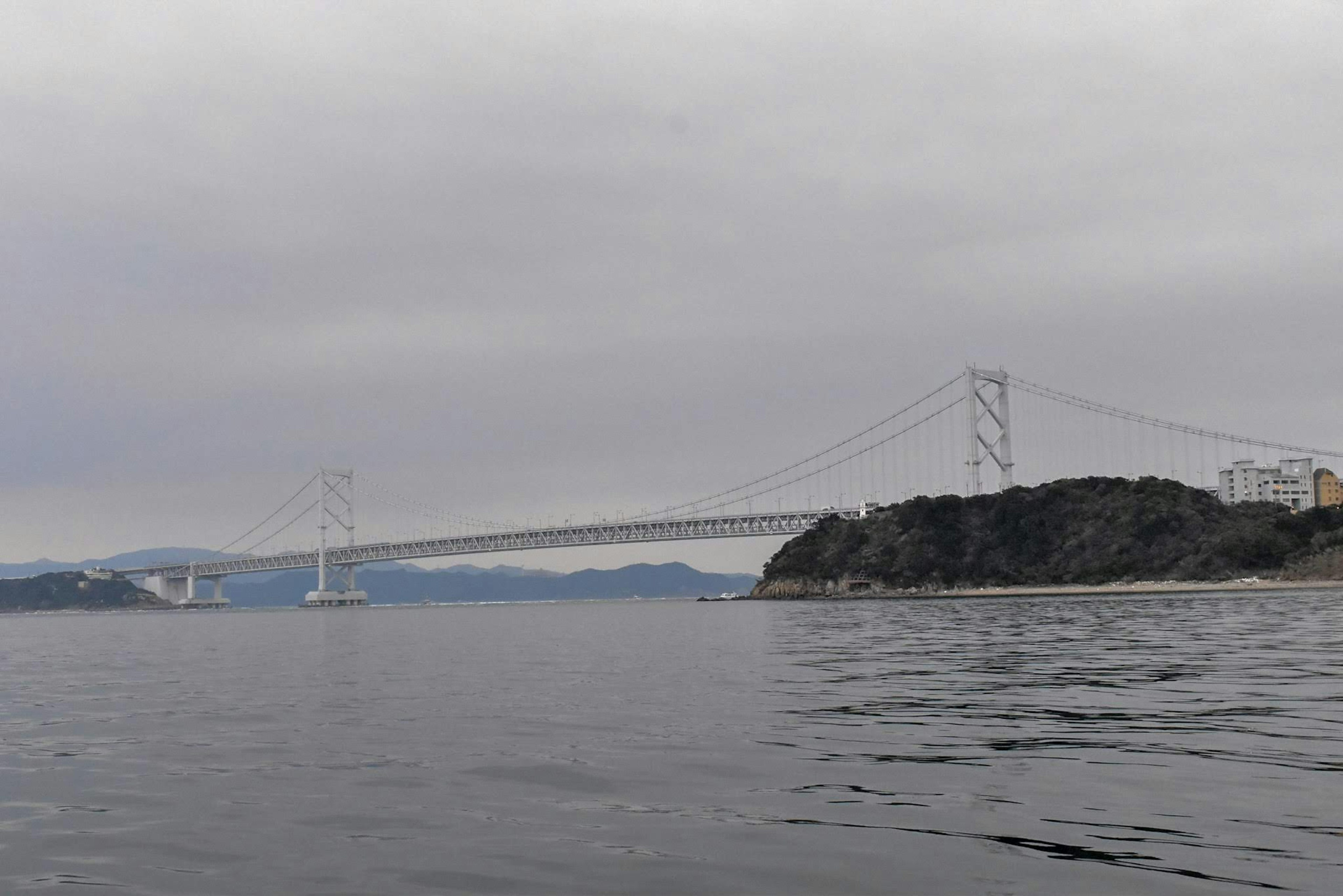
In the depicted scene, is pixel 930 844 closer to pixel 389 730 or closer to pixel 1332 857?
pixel 1332 857

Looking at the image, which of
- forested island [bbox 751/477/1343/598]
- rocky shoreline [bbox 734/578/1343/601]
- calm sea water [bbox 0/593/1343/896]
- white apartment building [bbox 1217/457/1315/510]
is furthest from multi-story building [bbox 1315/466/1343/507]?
calm sea water [bbox 0/593/1343/896]

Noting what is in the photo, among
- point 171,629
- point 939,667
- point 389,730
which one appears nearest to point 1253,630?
point 939,667

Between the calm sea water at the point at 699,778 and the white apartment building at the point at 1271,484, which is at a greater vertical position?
the white apartment building at the point at 1271,484

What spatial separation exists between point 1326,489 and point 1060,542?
223ft

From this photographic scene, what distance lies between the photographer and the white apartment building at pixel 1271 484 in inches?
6693

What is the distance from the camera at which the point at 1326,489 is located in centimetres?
17388

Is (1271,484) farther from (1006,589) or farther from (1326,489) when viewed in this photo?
(1006,589)

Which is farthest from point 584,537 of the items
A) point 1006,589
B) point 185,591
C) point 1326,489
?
point 1326,489

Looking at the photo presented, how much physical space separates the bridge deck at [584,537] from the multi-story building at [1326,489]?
75796 millimetres

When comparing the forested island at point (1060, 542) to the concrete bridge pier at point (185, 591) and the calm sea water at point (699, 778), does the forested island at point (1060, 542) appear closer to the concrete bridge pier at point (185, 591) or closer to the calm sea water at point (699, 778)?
the concrete bridge pier at point (185, 591)

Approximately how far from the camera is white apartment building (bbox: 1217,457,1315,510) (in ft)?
558

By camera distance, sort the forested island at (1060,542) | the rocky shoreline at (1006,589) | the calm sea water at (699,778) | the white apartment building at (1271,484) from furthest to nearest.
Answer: the white apartment building at (1271,484) < the forested island at (1060,542) < the rocky shoreline at (1006,589) < the calm sea water at (699,778)

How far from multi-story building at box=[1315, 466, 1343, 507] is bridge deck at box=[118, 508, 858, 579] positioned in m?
75.8

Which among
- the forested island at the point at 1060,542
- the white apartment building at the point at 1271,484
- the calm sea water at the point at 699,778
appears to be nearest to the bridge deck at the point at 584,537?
the forested island at the point at 1060,542
